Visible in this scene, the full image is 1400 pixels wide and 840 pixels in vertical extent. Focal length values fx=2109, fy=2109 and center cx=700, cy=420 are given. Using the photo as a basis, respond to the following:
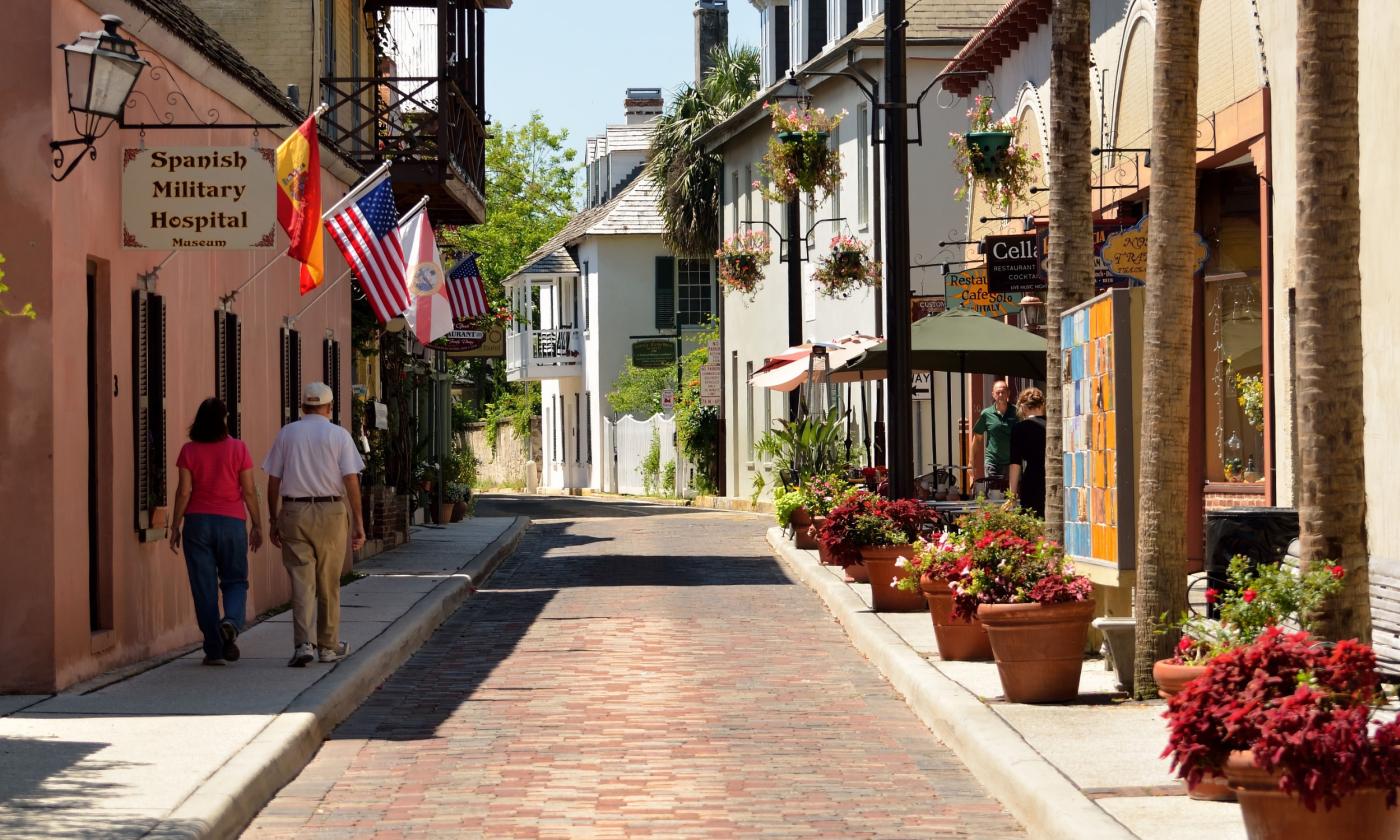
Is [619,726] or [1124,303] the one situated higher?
[1124,303]

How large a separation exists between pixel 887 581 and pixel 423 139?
1020 centimetres

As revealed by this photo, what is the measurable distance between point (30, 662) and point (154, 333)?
3.34m

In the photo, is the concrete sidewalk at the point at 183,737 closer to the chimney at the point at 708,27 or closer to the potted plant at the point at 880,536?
the potted plant at the point at 880,536

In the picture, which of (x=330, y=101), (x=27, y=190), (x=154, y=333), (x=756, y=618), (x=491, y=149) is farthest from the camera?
(x=491, y=149)

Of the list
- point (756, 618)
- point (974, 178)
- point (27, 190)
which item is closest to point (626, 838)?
point (27, 190)

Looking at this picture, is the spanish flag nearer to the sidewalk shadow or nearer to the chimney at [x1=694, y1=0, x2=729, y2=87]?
the sidewalk shadow

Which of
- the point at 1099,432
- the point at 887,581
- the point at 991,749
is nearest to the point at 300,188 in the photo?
the point at 887,581

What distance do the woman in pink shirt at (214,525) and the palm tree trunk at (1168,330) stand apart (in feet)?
19.7

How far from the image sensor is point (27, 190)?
480 inches

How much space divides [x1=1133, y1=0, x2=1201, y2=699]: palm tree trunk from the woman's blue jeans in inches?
239

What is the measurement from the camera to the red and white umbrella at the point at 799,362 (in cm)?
2644

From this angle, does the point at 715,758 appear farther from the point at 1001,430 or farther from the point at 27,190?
the point at 1001,430

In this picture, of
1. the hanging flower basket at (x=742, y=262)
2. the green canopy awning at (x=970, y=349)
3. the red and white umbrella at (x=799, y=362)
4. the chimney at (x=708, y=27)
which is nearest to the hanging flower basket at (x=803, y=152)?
the red and white umbrella at (x=799, y=362)

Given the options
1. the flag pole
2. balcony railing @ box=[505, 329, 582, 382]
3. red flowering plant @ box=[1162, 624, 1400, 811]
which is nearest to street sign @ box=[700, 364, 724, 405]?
balcony railing @ box=[505, 329, 582, 382]
